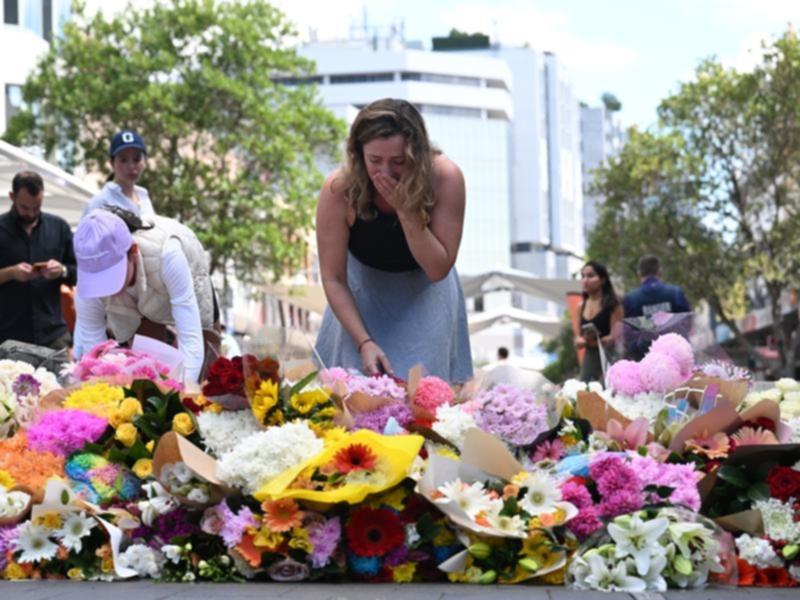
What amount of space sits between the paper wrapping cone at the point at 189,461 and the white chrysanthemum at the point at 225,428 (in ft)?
0.20

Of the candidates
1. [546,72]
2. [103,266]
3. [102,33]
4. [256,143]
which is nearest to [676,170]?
[256,143]

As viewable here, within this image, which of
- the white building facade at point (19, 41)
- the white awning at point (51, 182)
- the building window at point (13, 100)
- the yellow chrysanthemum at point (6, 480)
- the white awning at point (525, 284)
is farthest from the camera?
the building window at point (13, 100)

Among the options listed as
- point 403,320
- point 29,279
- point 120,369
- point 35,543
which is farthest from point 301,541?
point 29,279

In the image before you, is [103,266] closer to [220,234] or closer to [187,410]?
[187,410]

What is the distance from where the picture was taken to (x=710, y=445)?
556 centimetres

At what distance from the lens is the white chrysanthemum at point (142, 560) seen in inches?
209

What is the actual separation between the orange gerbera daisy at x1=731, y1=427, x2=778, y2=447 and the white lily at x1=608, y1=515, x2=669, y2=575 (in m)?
0.65

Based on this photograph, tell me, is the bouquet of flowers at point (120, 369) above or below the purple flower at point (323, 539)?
above

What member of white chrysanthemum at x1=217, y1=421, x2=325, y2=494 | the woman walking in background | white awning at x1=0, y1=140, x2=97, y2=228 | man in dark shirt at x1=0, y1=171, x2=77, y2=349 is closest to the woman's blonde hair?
white chrysanthemum at x1=217, y1=421, x2=325, y2=494

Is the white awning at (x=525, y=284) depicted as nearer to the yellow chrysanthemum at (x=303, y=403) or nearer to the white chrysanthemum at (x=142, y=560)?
the yellow chrysanthemum at (x=303, y=403)

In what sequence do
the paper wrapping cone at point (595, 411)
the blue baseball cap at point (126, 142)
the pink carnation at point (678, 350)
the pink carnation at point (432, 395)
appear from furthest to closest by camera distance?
1. the blue baseball cap at point (126, 142)
2. the pink carnation at point (678, 350)
3. the paper wrapping cone at point (595, 411)
4. the pink carnation at point (432, 395)

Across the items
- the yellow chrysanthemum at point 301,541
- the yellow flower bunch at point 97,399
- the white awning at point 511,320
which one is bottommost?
the white awning at point 511,320

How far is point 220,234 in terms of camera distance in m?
42.1

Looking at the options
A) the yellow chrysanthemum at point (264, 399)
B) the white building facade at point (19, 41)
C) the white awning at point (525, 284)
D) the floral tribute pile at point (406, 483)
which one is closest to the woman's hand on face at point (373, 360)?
the floral tribute pile at point (406, 483)
